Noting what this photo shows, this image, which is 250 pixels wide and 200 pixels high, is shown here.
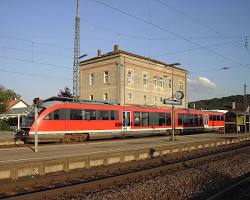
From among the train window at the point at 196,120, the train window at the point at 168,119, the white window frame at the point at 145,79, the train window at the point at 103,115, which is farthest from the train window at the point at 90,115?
the white window frame at the point at 145,79

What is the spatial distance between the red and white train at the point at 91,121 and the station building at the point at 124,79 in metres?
18.7

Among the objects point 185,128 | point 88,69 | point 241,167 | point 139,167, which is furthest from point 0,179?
point 88,69

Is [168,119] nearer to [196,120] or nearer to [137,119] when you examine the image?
[137,119]

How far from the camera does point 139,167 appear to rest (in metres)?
15.4

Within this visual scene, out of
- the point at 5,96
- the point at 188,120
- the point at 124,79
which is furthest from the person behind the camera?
the point at 124,79

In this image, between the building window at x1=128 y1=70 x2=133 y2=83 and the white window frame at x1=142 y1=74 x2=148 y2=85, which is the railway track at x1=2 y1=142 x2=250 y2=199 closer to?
the building window at x1=128 y1=70 x2=133 y2=83

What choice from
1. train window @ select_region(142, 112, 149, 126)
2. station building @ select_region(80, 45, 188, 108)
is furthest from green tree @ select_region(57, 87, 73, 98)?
train window @ select_region(142, 112, 149, 126)

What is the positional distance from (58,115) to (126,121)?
7.46 meters

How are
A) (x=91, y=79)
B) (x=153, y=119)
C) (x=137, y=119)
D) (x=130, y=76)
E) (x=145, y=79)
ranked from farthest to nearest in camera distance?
1. (x=91, y=79)
2. (x=145, y=79)
3. (x=130, y=76)
4. (x=153, y=119)
5. (x=137, y=119)

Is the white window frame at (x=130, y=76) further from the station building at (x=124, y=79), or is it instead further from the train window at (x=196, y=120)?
the train window at (x=196, y=120)

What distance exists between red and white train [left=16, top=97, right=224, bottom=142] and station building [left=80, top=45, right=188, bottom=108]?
1866 cm

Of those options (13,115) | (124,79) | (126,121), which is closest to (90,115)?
(126,121)

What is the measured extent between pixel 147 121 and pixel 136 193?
2300cm

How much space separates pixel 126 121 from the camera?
29.8m
